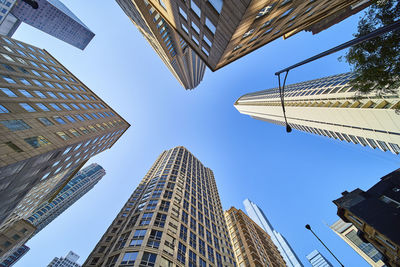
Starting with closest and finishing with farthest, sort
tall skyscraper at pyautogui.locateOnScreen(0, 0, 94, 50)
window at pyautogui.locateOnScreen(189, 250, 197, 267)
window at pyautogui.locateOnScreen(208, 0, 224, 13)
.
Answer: window at pyautogui.locateOnScreen(208, 0, 224, 13)
window at pyautogui.locateOnScreen(189, 250, 197, 267)
tall skyscraper at pyautogui.locateOnScreen(0, 0, 94, 50)

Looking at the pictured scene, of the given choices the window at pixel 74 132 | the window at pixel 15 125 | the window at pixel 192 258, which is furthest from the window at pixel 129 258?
the window at pixel 15 125

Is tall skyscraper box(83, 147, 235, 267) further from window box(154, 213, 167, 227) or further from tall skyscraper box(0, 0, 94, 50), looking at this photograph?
tall skyscraper box(0, 0, 94, 50)

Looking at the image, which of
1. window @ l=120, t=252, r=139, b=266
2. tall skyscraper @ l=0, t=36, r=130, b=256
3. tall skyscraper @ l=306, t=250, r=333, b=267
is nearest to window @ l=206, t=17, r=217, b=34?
tall skyscraper @ l=0, t=36, r=130, b=256

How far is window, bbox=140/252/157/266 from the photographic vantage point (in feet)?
75.0

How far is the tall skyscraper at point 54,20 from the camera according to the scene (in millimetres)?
117938

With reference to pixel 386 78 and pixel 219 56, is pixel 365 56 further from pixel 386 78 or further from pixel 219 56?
pixel 219 56

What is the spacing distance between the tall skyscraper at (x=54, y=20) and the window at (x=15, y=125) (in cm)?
12508

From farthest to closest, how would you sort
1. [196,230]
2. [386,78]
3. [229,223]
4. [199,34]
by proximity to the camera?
[229,223] < [196,230] < [199,34] < [386,78]

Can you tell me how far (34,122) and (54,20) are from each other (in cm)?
17206

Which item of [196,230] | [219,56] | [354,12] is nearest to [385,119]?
[219,56]

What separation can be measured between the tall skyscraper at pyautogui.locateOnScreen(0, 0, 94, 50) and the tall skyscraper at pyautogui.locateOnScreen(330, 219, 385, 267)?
592 ft

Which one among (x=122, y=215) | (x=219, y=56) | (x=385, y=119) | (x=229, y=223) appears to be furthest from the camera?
(x=229, y=223)

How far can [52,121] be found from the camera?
24.7 metres

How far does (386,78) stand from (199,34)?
17142 millimetres
